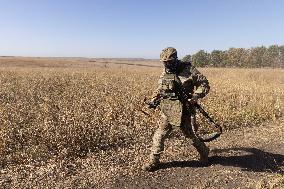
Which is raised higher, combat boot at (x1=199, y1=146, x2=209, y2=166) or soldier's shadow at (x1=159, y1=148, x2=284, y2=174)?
combat boot at (x1=199, y1=146, x2=209, y2=166)

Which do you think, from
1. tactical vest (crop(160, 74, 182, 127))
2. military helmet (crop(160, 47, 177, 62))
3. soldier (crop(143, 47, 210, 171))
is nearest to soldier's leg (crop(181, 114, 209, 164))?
soldier (crop(143, 47, 210, 171))

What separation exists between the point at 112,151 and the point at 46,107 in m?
3.12

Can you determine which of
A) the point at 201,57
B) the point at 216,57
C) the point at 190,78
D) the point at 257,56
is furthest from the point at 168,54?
the point at 257,56

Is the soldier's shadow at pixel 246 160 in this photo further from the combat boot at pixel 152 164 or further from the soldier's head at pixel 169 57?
the soldier's head at pixel 169 57

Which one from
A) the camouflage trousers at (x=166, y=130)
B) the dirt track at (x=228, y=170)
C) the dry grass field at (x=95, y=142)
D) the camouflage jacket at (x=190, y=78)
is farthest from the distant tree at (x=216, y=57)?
the camouflage jacket at (x=190, y=78)

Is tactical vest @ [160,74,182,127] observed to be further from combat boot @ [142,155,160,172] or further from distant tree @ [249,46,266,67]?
distant tree @ [249,46,266,67]

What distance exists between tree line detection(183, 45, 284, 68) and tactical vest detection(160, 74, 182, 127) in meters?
69.4

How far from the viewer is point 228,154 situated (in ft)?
22.2

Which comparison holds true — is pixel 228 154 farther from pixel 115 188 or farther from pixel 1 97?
pixel 1 97

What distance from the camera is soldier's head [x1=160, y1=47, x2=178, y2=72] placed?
5.38m

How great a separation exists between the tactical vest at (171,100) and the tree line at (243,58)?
69363 millimetres

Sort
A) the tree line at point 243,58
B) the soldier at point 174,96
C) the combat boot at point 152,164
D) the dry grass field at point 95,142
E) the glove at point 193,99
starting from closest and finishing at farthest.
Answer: the glove at point 193,99 < the soldier at point 174,96 < the dry grass field at point 95,142 < the combat boot at point 152,164 < the tree line at point 243,58

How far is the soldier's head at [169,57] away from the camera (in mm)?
5383

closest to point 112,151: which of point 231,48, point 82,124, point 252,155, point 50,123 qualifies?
point 82,124
